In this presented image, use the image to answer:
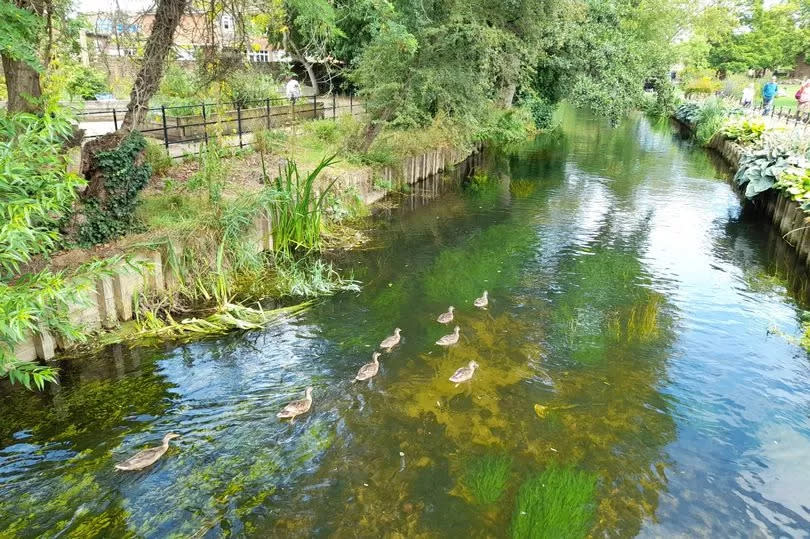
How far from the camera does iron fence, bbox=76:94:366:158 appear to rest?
48.4 feet

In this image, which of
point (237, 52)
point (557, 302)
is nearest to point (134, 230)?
point (237, 52)

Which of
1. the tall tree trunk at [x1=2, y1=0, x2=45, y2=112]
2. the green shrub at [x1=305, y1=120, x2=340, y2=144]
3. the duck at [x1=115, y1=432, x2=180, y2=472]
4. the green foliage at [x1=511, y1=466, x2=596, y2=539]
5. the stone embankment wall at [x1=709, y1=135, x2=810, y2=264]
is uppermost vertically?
the tall tree trunk at [x1=2, y1=0, x2=45, y2=112]

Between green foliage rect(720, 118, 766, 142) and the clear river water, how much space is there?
467 inches

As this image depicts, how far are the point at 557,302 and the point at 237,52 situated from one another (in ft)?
25.6

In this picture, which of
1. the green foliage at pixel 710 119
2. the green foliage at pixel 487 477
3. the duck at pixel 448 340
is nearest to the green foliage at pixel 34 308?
the green foliage at pixel 487 477

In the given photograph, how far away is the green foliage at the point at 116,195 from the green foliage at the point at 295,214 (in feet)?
8.50

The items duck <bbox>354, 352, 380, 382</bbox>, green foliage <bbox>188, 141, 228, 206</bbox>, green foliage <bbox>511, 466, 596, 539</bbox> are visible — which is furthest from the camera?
green foliage <bbox>188, 141, 228, 206</bbox>

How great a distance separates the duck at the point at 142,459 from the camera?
5.64 metres

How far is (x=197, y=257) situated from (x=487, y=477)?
624cm

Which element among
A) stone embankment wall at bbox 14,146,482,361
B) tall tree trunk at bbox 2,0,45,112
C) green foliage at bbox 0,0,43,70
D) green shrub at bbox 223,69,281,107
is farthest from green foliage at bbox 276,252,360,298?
green foliage at bbox 0,0,43,70

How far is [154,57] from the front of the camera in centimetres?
957

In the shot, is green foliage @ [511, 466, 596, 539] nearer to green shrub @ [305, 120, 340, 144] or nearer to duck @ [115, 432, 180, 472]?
duck @ [115, 432, 180, 472]

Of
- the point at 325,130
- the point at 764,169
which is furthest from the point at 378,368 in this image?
the point at 764,169

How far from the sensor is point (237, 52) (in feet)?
36.1
